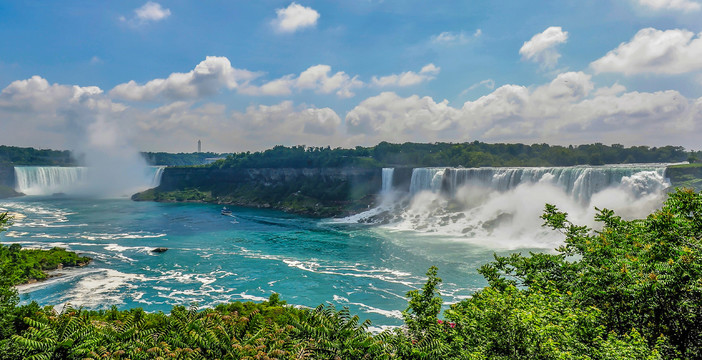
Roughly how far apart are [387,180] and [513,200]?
34.4 m

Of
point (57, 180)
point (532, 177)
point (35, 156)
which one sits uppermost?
point (35, 156)

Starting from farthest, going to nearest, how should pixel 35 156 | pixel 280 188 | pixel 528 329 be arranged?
pixel 35 156
pixel 280 188
pixel 528 329

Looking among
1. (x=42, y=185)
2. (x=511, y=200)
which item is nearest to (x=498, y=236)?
(x=511, y=200)

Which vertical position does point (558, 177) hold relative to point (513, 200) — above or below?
above

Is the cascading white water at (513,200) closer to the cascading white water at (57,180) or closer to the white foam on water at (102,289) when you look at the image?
the white foam on water at (102,289)

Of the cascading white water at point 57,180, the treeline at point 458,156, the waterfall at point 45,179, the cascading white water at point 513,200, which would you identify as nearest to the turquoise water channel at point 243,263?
the cascading white water at point 513,200

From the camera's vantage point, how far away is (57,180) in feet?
425

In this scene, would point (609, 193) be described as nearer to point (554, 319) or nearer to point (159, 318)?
point (554, 319)

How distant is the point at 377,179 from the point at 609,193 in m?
53.5

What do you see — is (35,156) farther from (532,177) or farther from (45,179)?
(532,177)

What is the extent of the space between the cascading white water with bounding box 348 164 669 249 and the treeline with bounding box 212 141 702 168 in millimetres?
29857

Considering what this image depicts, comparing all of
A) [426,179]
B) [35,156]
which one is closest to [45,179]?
[35,156]

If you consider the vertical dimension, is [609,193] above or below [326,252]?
above

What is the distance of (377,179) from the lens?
9562 cm
